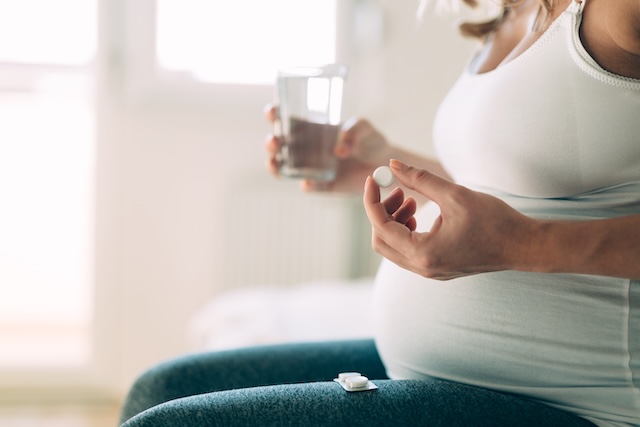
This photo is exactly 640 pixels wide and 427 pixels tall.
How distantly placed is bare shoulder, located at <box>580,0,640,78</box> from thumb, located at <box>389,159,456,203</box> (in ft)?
0.69

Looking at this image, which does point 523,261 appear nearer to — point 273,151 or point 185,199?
point 273,151

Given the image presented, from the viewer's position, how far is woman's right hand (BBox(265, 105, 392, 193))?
1.06m

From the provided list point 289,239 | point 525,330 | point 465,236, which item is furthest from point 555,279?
point 289,239

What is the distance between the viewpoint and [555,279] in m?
0.73

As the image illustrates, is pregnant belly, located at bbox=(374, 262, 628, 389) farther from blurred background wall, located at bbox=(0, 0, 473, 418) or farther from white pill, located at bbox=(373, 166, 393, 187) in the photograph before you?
blurred background wall, located at bbox=(0, 0, 473, 418)

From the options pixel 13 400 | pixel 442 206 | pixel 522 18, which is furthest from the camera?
pixel 13 400

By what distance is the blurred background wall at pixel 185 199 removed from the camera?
2.39 meters

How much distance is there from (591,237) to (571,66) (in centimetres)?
18

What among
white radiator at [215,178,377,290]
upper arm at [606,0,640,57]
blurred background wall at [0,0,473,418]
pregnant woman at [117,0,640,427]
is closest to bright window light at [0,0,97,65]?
blurred background wall at [0,0,473,418]

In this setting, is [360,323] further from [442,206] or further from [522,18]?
[442,206]

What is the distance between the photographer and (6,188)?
145 inches

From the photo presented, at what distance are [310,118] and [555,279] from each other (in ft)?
1.39

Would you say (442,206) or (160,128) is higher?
(442,206)

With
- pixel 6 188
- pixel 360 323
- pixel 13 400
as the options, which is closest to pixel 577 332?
pixel 360 323
